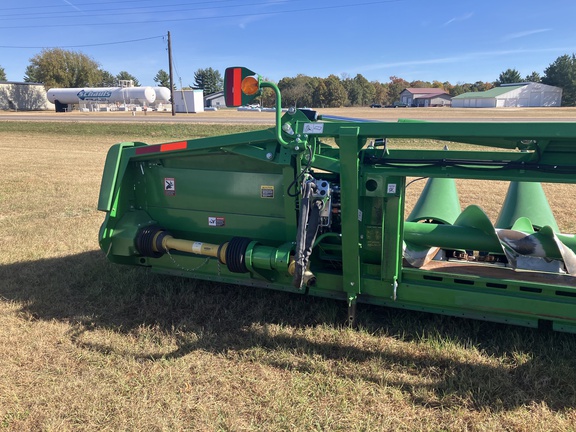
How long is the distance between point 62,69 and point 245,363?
221 feet

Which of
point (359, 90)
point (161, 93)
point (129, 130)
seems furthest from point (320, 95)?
point (129, 130)

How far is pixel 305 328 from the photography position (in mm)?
3055

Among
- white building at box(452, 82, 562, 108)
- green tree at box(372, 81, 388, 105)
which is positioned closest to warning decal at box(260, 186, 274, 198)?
white building at box(452, 82, 562, 108)

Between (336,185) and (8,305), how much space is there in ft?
8.84

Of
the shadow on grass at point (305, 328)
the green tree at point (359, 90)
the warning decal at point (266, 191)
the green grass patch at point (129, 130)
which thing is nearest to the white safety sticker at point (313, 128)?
the warning decal at point (266, 191)

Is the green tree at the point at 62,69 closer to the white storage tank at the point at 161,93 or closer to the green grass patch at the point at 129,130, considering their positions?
the white storage tank at the point at 161,93

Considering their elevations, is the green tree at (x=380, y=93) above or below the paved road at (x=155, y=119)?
above

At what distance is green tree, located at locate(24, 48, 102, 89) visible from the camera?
2311 inches

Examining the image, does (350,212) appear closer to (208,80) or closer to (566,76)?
(566,76)

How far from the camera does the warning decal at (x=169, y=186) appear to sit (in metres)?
3.46

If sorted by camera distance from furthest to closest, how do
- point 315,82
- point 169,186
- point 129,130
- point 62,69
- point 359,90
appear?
1. point 359,90
2. point 315,82
3. point 62,69
4. point 129,130
5. point 169,186

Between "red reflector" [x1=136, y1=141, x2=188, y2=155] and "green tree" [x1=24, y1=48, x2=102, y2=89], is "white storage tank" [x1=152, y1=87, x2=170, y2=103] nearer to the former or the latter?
"green tree" [x1=24, y1=48, x2=102, y2=89]

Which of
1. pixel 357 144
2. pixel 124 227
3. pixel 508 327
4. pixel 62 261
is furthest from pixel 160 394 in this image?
pixel 62 261

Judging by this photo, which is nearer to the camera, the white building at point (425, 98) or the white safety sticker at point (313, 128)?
the white safety sticker at point (313, 128)
